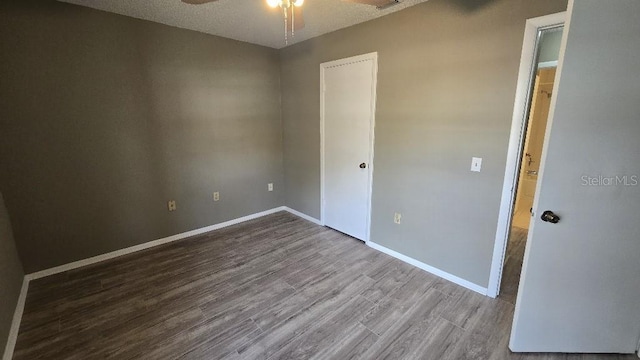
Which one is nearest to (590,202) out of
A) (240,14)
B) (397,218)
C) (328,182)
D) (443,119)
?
(443,119)

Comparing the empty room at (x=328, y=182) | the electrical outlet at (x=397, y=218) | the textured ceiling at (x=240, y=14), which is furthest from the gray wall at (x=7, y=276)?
the electrical outlet at (x=397, y=218)

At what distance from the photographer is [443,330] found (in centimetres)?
183

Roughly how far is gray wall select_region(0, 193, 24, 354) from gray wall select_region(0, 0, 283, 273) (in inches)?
6.4

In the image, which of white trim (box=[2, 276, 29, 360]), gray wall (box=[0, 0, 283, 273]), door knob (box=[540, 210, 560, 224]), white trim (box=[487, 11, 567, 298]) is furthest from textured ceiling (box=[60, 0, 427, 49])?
white trim (box=[2, 276, 29, 360])

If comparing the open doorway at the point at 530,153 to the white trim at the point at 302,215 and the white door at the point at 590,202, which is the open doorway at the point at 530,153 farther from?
the white trim at the point at 302,215

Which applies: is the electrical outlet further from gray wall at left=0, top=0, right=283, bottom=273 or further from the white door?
gray wall at left=0, top=0, right=283, bottom=273

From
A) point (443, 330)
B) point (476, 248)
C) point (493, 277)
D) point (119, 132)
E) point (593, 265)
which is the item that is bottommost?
point (443, 330)

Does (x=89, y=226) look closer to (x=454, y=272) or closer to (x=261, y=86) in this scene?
(x=261, y=86)

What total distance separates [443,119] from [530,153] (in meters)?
3.54

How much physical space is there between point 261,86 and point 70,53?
1.92 metres

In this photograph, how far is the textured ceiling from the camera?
2.26 m

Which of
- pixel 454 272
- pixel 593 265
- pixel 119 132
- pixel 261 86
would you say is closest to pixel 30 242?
pixel 119 132

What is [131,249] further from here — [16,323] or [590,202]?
[590,202]

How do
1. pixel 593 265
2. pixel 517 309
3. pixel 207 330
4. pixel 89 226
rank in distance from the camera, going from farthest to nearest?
pixel 89 226, pixel 207 330, pixel 517 309, pixel 593 265
